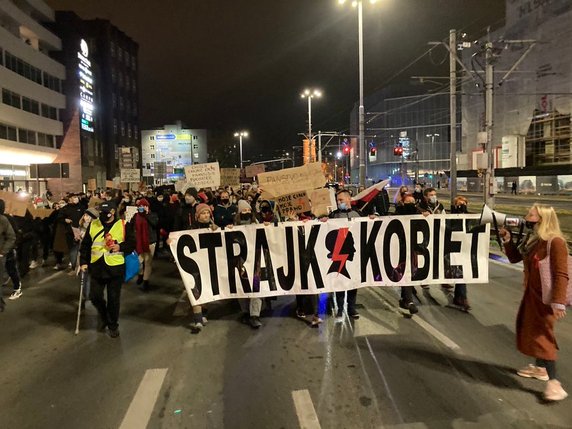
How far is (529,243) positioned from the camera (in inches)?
184

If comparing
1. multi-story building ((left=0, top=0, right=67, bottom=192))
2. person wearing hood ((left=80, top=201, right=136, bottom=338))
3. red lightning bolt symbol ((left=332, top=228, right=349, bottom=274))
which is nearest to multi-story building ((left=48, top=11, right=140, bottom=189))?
multi-story building ((left=0, top=0, right=67, bottom=192))

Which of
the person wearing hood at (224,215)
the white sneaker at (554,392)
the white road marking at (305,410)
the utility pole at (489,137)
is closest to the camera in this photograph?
the white road marking at (305,410)

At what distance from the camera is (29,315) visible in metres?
7.83

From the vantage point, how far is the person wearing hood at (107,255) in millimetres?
6367

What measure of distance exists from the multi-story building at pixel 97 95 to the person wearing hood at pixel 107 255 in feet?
117

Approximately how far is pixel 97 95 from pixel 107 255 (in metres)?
61.5

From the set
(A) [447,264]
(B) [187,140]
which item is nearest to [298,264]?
(A) [447,264]

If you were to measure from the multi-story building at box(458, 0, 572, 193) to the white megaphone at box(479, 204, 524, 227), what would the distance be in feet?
142

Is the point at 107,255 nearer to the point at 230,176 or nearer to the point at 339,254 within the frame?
the point at 339,254

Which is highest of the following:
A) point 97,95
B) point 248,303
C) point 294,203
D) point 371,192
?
point 97,95

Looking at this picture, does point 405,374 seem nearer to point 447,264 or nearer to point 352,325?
point 352,325

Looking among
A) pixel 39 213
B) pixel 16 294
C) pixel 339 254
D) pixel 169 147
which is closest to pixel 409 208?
pixel 339 254

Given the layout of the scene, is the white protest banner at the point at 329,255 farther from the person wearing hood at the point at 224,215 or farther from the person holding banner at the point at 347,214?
the person wearing hood at the point at 224,215

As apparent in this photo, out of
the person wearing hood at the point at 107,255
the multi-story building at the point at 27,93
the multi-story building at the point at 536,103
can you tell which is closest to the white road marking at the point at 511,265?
the person wearing hood at the point at 107,255
